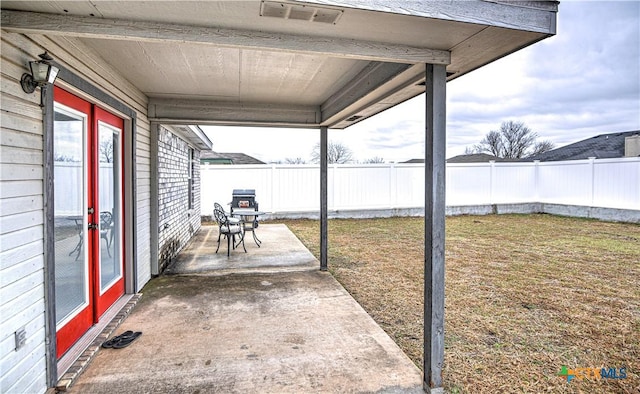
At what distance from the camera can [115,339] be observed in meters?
2.86

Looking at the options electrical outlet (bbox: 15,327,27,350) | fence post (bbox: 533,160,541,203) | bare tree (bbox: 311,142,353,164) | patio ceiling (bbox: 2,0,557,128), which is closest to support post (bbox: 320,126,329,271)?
patio ceiling (bbox: 2,0,557,128)

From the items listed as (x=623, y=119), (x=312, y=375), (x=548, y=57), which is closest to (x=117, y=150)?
(x=312, y=375)

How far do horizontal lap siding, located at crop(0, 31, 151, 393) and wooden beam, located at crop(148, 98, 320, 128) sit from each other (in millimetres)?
2442

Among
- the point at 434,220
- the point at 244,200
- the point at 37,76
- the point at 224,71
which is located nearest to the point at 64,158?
the point at 37,76

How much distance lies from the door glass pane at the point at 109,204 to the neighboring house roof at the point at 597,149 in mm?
18046

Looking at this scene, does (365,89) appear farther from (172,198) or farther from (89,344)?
(172,198)

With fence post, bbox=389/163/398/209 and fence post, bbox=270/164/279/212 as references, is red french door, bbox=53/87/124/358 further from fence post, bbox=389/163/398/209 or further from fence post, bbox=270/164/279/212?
fence post, bbox=389/163/398/209

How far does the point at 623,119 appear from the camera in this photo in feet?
84.8

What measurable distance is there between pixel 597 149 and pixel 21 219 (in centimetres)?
2068

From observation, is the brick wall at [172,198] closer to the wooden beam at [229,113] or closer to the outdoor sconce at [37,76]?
the wooden beam at [229,113]

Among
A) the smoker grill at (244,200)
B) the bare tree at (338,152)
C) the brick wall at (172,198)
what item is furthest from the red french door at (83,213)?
the bare tree at (338,152)

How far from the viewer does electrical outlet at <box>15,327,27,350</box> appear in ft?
5.96

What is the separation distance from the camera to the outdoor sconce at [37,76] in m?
1.90

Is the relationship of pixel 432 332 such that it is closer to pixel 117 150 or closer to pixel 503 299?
pixel 503 299
